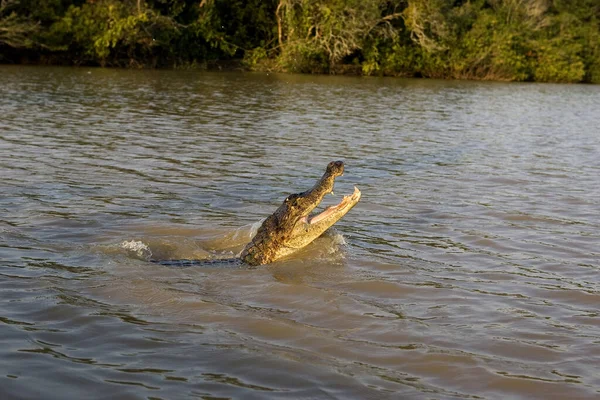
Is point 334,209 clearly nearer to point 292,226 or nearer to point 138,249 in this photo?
point 292,226

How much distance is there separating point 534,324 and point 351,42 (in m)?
35.5

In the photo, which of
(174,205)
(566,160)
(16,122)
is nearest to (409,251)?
(174,205)

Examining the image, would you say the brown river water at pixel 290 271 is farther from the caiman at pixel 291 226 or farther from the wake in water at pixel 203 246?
the caiman at pixel 291 226

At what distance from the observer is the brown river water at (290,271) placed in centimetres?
468

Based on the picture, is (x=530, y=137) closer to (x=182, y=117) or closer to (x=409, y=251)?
(x=182, y=117)

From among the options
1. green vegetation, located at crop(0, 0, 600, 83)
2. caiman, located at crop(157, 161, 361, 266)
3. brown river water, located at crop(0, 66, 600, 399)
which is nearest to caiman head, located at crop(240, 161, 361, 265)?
caiman, located at crop(157, 161, 361, 266)

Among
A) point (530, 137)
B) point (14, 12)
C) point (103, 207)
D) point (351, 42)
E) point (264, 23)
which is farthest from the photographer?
point (264, 23)

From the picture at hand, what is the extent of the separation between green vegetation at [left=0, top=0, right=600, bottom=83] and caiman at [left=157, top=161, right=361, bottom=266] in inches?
1211

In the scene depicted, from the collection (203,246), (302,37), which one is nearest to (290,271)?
(203,246)

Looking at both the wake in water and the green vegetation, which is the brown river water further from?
the green vegetation

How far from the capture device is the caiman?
7.22m

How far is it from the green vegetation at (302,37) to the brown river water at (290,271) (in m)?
21.4

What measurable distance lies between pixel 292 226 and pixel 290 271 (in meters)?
0.46

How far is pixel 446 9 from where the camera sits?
44.9 meters
